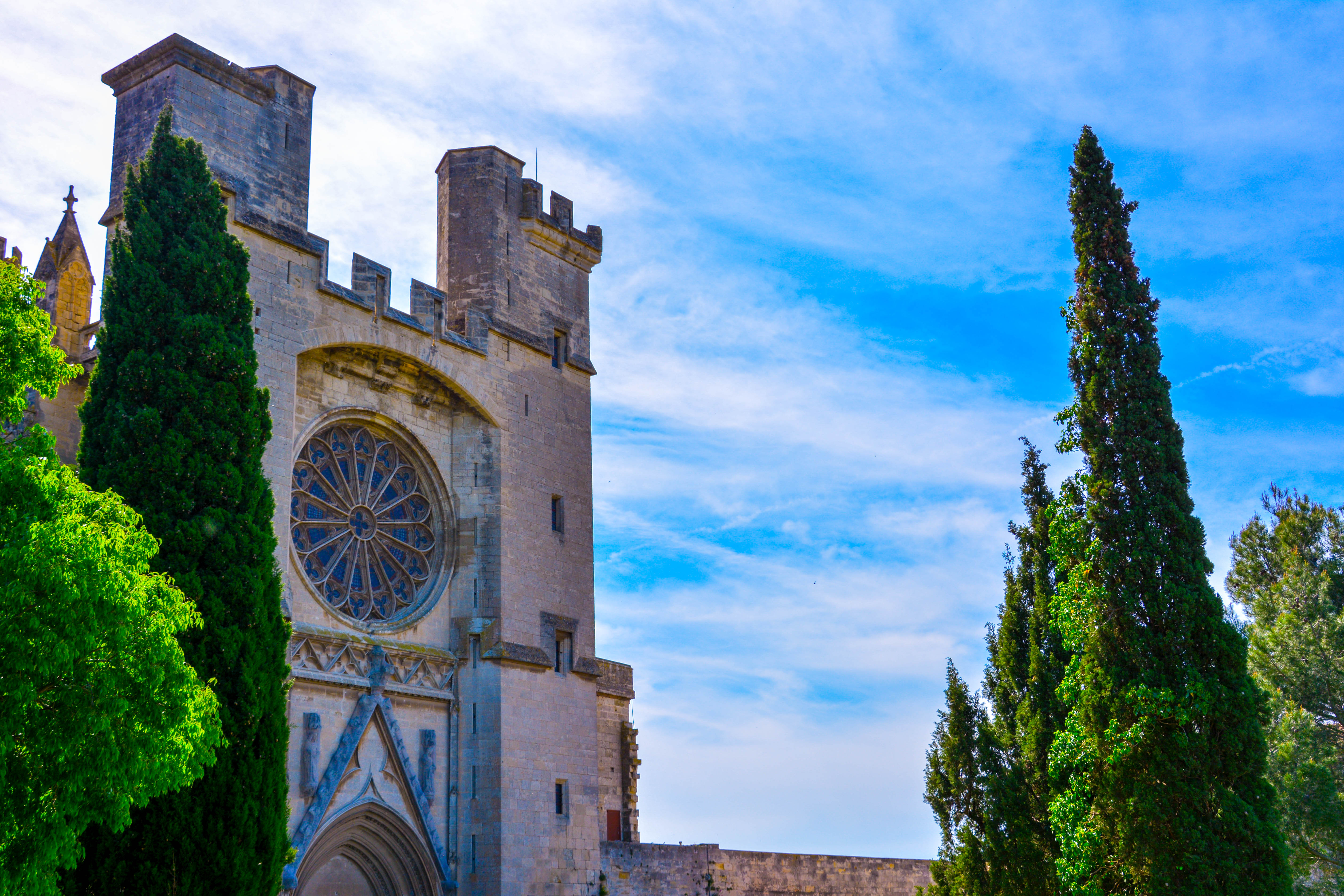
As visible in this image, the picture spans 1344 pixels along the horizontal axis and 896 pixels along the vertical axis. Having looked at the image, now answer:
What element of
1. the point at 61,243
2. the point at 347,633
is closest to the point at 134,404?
the point at 347,633

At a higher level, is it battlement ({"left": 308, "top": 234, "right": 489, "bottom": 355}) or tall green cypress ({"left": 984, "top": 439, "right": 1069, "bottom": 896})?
battlement ({"left": 308, "top": 234, "right": 489, "bottom": 355})

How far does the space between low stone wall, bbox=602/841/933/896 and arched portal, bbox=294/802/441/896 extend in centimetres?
367

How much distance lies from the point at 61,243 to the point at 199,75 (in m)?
7.85

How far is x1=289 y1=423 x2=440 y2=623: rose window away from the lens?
17.5 m

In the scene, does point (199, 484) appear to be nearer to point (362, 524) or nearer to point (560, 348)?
point (362, 524)

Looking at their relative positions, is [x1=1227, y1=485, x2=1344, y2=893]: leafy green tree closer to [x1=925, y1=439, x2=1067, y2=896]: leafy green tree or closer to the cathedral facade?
[x1=925, y1=439, x2=1067, y2=896]: leafy green tree

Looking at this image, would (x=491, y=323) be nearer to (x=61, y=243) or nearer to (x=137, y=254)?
(x=137, y=254)

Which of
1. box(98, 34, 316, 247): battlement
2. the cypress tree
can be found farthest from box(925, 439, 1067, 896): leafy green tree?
box(98, 34, 316, 247): battlement

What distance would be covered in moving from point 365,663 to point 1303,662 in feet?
57.6

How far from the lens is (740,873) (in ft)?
69.0

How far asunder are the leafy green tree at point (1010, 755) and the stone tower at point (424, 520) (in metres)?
5.75

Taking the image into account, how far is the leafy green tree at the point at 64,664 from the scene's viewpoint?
8742mm

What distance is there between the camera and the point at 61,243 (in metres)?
22.7

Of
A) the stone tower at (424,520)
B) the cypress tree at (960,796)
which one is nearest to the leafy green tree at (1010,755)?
the cypress tree at (960,796)
